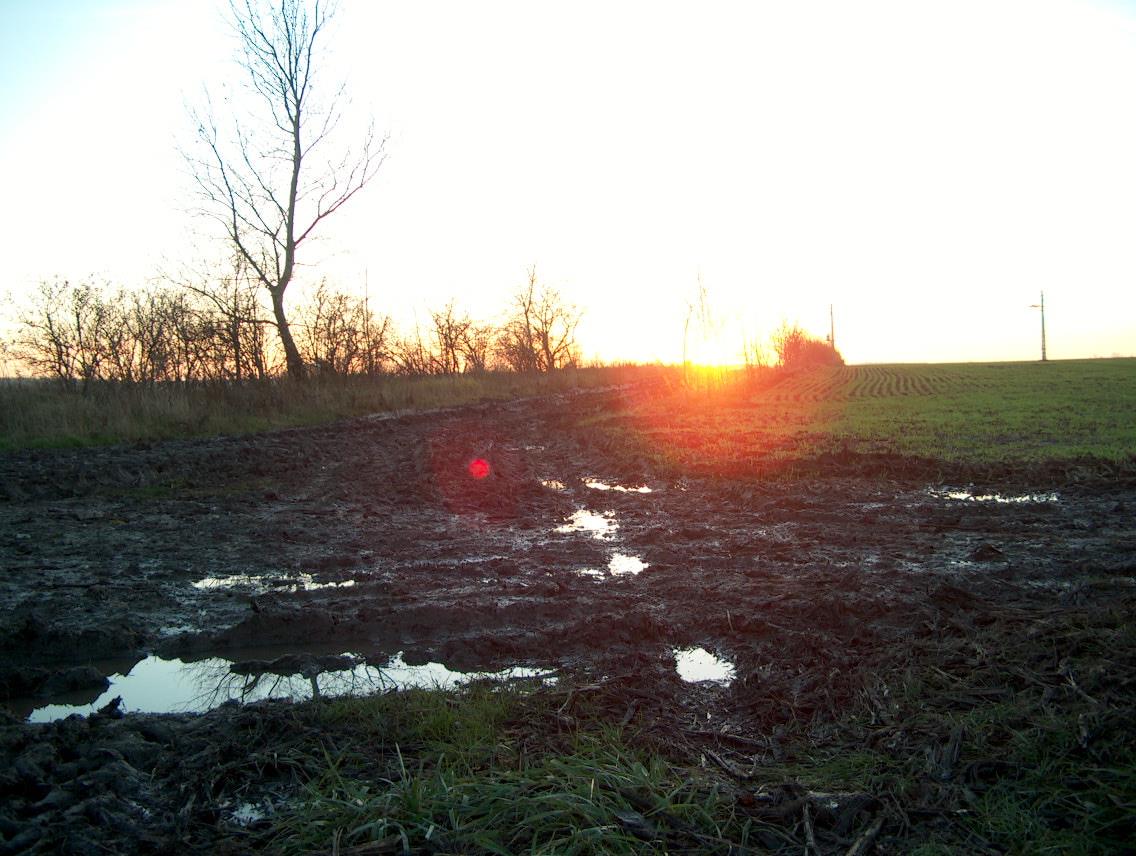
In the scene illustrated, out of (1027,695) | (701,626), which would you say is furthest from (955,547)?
(1027,695)

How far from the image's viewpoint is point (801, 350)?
64812mm

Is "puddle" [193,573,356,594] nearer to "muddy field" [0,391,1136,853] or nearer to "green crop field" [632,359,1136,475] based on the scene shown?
"muddy field" [0,391,1136,853]

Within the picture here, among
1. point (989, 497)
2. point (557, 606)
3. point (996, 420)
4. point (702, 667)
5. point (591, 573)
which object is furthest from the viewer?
point (996, 420)

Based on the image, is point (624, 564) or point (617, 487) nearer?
point (624, 564)

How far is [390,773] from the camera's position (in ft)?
10.5

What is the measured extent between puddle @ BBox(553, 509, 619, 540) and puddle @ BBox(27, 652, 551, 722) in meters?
3.49

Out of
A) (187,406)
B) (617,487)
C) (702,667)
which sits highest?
(187,406)

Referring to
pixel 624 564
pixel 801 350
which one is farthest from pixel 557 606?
pixel 801 350

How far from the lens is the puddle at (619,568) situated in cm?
634

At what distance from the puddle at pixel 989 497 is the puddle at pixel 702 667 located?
5753mm

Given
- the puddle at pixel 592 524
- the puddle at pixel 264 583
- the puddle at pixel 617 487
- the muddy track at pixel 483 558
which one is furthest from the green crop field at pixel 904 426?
the puddle at pixel 264 583

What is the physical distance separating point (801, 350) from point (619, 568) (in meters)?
61.7

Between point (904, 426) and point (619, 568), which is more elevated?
point (904, 426)

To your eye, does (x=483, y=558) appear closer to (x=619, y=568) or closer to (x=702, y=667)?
(x=619, y=568)
